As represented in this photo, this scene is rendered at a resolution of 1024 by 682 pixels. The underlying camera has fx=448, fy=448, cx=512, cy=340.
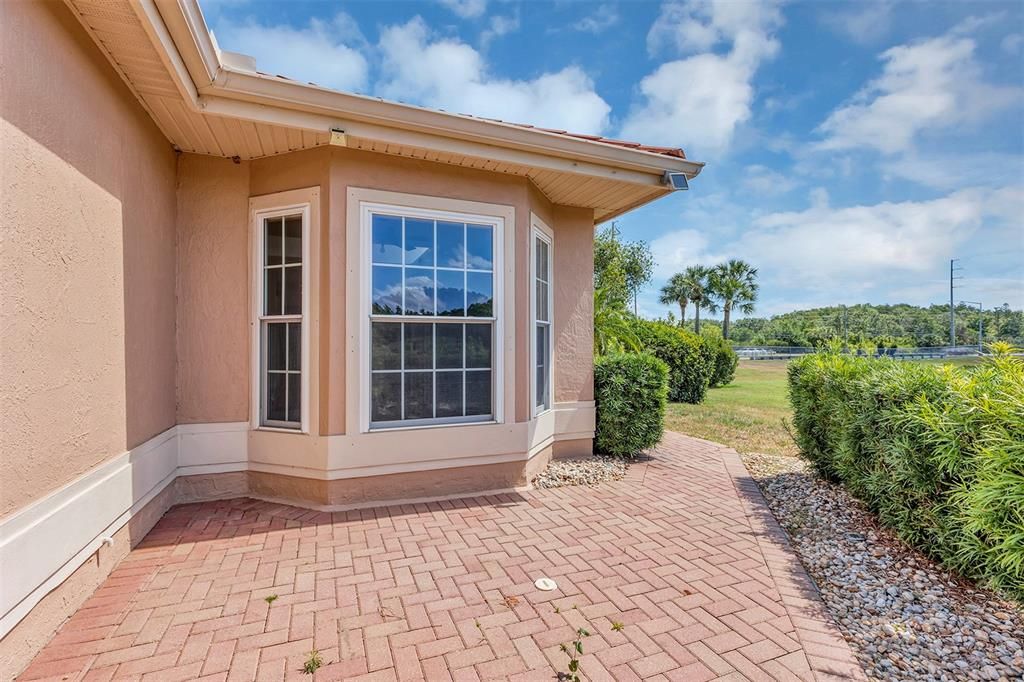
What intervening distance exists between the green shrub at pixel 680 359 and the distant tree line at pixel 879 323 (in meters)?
42.0

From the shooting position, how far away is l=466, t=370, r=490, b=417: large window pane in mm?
4867

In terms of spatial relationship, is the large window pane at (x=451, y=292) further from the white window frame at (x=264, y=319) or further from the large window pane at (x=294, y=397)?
the large window pane at (x=294, y=397)

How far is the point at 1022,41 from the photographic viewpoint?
570cm

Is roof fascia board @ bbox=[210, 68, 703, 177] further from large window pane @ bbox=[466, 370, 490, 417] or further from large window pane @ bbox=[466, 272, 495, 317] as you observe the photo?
large window pane @ bbox=[466, 370, 490, 417]

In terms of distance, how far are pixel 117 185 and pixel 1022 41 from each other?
1003 centimetres

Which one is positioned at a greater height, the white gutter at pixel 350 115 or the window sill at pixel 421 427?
the white gutter at pixel 350 115

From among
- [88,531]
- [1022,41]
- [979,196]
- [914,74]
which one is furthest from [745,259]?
[88,531]

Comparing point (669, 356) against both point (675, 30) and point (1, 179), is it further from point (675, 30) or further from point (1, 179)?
point (1, 179)

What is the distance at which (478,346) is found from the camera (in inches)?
193

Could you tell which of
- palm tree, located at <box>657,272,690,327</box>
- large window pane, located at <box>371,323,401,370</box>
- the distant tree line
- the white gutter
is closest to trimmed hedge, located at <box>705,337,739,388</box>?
the white gutter

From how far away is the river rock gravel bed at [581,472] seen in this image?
534cm

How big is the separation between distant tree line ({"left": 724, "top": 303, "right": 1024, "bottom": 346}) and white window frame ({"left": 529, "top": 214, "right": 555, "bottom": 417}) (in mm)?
51330

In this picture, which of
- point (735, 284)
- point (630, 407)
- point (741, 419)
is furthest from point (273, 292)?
point (735, 284)

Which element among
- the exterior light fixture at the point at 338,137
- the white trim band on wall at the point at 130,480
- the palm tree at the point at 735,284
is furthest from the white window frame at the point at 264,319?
the palm tree at the point at 735,284
